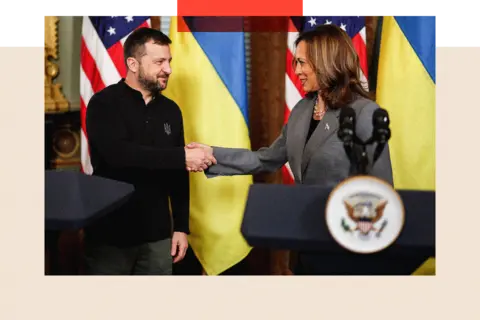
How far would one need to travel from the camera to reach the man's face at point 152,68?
1687mm

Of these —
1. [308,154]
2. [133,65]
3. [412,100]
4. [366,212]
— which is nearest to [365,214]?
[366,212]

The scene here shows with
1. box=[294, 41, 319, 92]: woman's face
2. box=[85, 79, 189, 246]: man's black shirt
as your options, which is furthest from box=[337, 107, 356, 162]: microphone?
box=[85, 79, 189, 246]: man's black shirt

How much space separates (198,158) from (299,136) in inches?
10.9

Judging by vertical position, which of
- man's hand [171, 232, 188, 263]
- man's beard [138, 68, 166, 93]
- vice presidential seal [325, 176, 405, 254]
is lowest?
man's hand [171, 232, 188, 263]

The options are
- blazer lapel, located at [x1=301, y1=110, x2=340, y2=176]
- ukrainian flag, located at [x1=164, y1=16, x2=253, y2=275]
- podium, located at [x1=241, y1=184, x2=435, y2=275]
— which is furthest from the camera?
ukrainian flag, located at [x1=164, y1=16, x2=253, y2=275]

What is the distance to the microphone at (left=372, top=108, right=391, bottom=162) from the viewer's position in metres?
1.53

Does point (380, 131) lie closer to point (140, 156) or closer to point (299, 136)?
point (299, 136)

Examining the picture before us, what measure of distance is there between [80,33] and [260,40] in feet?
1.60

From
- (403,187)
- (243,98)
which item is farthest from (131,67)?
(403,187)

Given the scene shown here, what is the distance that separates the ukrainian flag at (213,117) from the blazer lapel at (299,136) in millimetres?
129

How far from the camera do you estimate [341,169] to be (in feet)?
5.19

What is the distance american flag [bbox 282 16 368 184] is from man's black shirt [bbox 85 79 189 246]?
0.30 metres

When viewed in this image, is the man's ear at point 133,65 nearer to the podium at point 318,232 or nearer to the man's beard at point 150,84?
the man's beard at point 150,84

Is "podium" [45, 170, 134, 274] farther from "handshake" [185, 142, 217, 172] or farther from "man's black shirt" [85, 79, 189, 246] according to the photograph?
"handshake" [185, 142, 217, 172]
